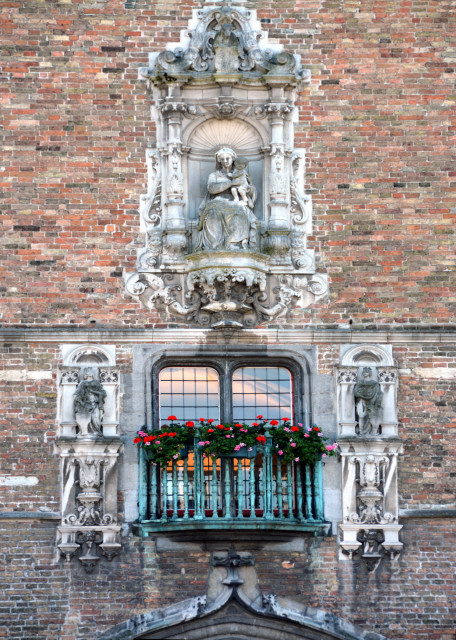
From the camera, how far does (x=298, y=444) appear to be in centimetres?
1900

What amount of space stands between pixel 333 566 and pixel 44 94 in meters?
6.99

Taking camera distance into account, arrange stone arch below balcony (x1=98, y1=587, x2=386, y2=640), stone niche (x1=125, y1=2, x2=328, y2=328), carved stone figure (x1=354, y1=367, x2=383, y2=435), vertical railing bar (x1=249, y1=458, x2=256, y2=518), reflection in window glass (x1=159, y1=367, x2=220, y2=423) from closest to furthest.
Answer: stone arch below balcony (x1=98, y1=587, x2=386, y2=640) → vertical railing bar (x1=249, y1=458, x2=256, y2=518) → carved stone figure (x1=354, y1=367, x2=383, y2=435) → stone niche (x1=125, y1=2, x2=328, y2=328) → reflection in window glass (x1=159, y1=367, x2=220, y2=423)

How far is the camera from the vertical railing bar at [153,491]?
62.4 feet

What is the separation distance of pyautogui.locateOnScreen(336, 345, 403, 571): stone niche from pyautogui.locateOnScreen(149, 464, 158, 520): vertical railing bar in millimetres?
2293

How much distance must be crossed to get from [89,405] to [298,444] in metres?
2.60

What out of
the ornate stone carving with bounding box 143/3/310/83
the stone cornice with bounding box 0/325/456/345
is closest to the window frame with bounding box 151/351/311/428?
the stone cornice with bounding box 0/325/456/345

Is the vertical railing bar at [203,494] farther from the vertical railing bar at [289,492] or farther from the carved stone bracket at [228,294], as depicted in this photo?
the carved stone bracket at [228,294]

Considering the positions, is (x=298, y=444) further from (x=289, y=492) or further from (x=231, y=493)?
(x=231, y=493)

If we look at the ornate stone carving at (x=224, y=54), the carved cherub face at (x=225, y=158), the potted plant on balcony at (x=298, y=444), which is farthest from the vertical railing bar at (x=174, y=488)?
the ornate stone carving at (x=224, y=54)

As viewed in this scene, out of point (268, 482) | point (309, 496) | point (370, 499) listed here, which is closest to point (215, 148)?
point (268, 482)

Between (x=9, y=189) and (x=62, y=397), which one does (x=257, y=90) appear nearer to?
(x=9, y=189)

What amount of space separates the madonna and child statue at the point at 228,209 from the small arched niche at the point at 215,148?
194mm

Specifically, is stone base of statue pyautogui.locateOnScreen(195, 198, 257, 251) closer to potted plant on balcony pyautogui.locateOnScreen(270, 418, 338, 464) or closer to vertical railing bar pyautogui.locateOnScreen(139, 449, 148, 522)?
potted plant on balcony pyautogui.locateOnScreen(270, 418, 338, 464)

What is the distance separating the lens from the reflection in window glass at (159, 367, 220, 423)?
1975 cm
